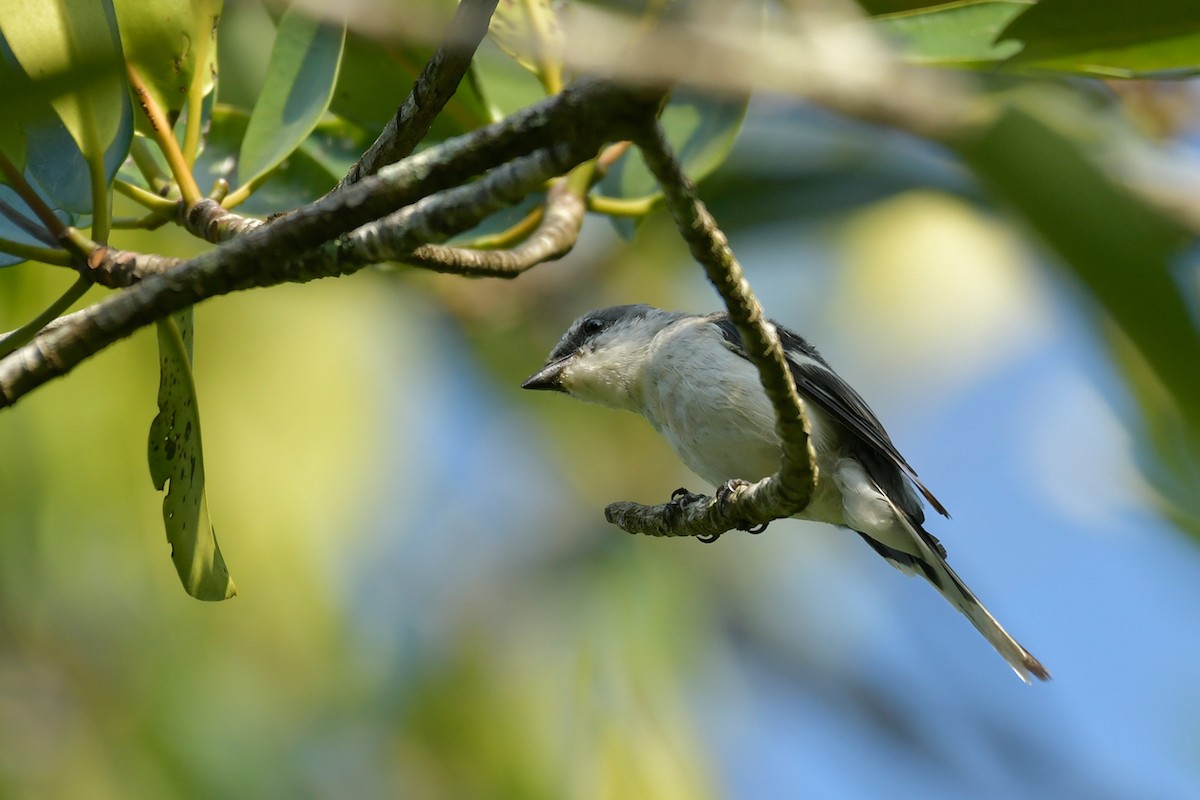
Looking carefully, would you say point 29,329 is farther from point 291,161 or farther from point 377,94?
point 377,94

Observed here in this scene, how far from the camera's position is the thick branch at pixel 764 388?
1496mm

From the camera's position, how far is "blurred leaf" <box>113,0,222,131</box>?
226 centimetres

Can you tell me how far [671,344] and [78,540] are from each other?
2213 mm

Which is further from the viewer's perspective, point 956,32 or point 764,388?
point 956,32

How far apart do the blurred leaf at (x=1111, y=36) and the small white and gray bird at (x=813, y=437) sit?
4.01 feet

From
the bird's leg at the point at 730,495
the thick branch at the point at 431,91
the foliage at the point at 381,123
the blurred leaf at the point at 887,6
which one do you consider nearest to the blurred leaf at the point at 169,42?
the foliage at the point at 381,123

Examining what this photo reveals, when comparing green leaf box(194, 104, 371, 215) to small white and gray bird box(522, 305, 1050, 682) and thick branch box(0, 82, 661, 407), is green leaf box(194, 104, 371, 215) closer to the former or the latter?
small white and gray bird box(522, 305, 1050, 682)

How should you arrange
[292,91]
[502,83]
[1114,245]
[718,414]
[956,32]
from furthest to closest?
[718,414] → [502,83] → [956,32] → [292,91] → [1114,245]

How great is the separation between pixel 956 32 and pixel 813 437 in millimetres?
1257

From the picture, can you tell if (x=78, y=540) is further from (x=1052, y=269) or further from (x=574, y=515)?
(x=1052, y=269)

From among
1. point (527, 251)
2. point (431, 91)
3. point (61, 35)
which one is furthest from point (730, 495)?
point (61, 35)

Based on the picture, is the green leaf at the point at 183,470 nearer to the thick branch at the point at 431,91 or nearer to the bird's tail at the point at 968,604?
the thick branch at the point at 431,91

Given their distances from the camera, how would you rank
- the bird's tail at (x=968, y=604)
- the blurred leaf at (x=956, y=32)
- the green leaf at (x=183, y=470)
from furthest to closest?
the bird's tail at (x=968, y=604)
the blurred leaf at (x=956, y=32)
the green leaf at (x=183, y=470)

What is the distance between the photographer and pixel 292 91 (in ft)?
8.82
